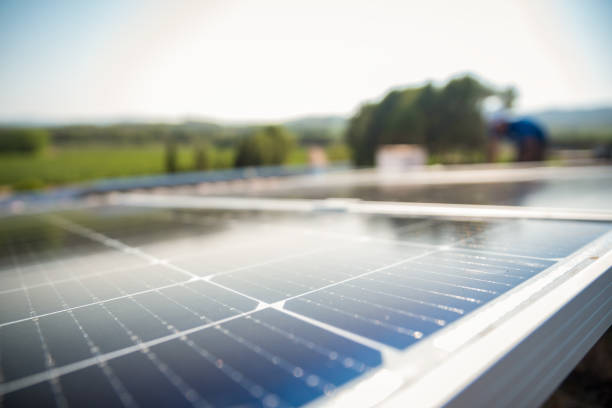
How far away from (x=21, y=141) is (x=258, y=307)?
63.3m

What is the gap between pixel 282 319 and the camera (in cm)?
237

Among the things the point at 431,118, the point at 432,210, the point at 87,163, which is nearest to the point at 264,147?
the point at 431,118

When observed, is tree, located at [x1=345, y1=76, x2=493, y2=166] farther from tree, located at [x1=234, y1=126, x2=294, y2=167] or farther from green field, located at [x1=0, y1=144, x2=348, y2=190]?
tree, located at [x1=234, y1=126, x2=294, y2=167]

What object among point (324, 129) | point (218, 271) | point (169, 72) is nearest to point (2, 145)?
point (169, 72)

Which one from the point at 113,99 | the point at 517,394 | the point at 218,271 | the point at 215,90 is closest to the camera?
the point at 517,394

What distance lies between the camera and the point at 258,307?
261 cm

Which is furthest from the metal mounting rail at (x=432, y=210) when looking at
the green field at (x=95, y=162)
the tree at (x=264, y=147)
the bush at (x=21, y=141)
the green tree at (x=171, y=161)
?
the bush at (x=21, y=141)

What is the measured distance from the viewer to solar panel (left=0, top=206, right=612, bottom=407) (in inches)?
66.7

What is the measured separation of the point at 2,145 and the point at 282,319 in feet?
207

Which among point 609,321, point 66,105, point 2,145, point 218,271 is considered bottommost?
point 609,321

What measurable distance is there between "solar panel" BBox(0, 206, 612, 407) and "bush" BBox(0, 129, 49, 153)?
190 ft

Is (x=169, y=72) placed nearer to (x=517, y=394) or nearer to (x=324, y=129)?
(x=324, y=129)

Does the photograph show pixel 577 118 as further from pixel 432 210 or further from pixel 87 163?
pixel 432 210

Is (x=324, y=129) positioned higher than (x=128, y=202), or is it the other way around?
(x=324, y=129)
